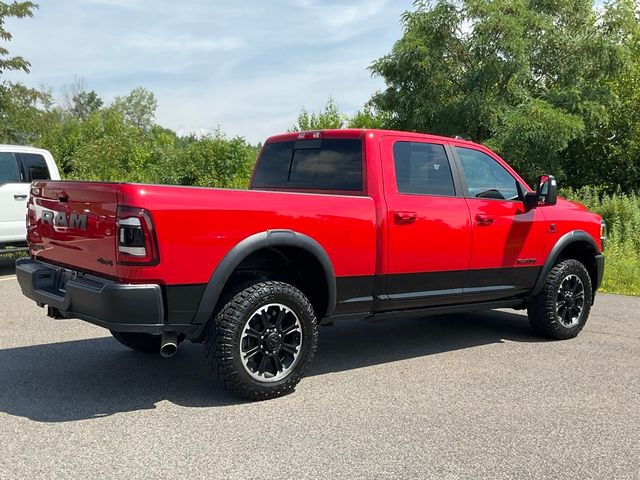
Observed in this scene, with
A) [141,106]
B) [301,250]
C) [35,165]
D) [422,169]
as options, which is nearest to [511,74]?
[35,165]

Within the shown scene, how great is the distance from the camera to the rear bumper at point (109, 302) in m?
3.79

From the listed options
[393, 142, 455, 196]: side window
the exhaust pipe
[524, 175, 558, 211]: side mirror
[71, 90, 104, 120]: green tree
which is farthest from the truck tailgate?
[71, 90, 104, 120]: green tree

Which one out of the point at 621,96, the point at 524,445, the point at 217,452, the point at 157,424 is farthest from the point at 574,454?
the point at 621,96

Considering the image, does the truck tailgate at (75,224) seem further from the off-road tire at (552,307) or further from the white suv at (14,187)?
the white suv at (14,187)

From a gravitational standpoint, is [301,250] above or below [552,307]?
above

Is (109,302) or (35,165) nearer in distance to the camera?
(109,302)

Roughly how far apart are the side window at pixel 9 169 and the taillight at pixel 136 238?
25.3ft

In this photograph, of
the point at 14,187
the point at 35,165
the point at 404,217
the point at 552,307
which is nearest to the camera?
the point at 404,217

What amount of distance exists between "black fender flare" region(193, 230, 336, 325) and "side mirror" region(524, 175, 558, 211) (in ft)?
7.86

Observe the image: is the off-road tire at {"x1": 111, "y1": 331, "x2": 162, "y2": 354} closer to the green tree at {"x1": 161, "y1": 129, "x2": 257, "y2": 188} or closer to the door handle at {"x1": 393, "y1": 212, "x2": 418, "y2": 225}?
the door handle at {"x1": 393, "y1": 212, "x2": 418, "y2": 225}

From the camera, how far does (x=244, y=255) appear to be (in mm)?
4164

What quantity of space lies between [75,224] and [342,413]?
7.15 feet

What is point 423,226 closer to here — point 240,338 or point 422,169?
point 422,169

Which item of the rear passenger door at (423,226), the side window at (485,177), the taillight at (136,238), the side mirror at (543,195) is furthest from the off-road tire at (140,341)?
the side mirror at (543,195)
